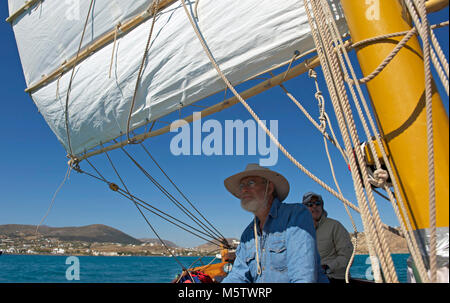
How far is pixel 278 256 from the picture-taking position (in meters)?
1.71

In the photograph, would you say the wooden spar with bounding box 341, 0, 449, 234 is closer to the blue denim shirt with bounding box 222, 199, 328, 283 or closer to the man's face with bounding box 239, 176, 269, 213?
the blue denim shirt with bounding box 222, 199, 328, 283

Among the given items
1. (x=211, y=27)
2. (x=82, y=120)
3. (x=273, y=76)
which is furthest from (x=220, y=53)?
(x=82, y=120)

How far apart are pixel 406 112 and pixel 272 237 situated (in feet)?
3.29

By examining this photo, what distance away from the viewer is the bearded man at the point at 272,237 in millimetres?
1562

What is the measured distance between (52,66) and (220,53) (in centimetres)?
428

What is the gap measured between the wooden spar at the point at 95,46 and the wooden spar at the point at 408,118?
129 inches

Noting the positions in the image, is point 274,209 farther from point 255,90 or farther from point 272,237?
point 255,90

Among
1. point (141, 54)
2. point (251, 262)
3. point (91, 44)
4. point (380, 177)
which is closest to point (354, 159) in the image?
point (380, 177)

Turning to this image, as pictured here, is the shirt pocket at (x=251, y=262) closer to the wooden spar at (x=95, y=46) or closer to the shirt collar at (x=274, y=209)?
the shirt collar at (x=274, y=209)

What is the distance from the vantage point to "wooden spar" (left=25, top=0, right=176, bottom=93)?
→ 13.8ft

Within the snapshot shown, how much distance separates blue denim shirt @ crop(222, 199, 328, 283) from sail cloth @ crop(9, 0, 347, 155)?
6.04 ft

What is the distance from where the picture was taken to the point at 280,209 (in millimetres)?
1879

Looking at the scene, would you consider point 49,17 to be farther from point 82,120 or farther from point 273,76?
point 273,76

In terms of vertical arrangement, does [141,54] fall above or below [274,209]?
above
